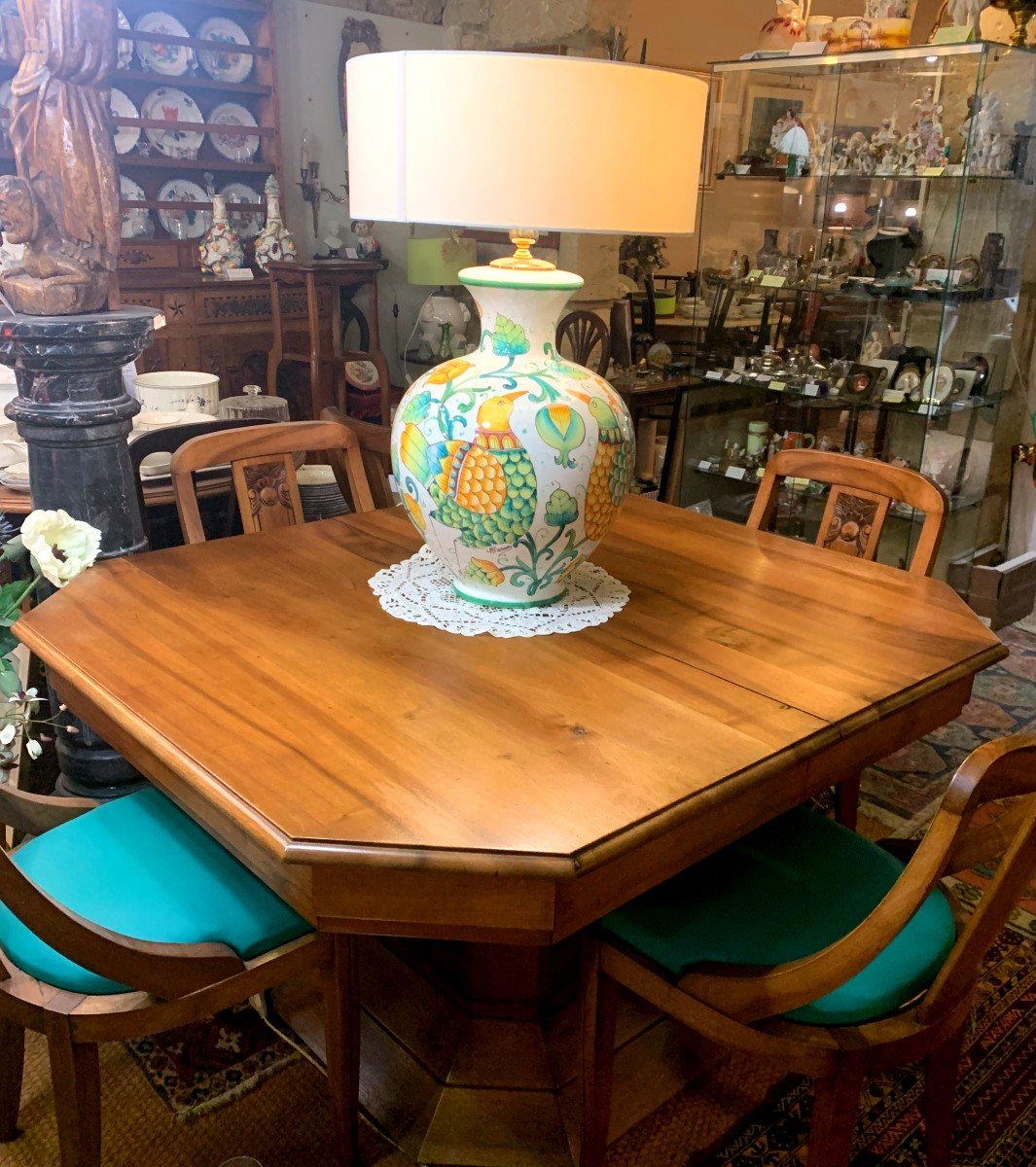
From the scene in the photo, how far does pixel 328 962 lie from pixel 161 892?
0.71 ft

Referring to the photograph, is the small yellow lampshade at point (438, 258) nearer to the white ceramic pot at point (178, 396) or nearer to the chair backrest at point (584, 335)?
the chair backrest at point (584, 335)

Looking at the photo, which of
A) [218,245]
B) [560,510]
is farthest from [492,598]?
[218,245]

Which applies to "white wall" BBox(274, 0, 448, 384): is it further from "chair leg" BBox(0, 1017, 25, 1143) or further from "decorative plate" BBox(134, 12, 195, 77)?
"chair leg" BBox(0, 1017, 25, 1143)

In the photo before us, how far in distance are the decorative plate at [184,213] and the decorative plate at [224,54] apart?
50 cm

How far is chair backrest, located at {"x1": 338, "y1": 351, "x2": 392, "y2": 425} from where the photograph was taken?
4820 millimetres

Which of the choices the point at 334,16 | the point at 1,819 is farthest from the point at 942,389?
the point at 334,16

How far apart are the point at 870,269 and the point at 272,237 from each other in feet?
9.40

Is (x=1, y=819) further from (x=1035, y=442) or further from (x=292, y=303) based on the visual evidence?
(x=292, y=303)

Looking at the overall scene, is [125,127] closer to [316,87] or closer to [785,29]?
[316,87]

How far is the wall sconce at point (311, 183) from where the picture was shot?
5.00 m

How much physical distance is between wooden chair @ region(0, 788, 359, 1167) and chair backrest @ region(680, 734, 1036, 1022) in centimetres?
47

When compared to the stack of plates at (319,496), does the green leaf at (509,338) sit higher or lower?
higher

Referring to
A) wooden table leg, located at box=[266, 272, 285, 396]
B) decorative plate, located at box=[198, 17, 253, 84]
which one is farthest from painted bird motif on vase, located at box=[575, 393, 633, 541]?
decorative plate, located at box=[198, 17, 253, 84]

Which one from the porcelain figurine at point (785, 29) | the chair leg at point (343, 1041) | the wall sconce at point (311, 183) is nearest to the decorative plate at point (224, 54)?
the wall sconce at point (311, 183)
